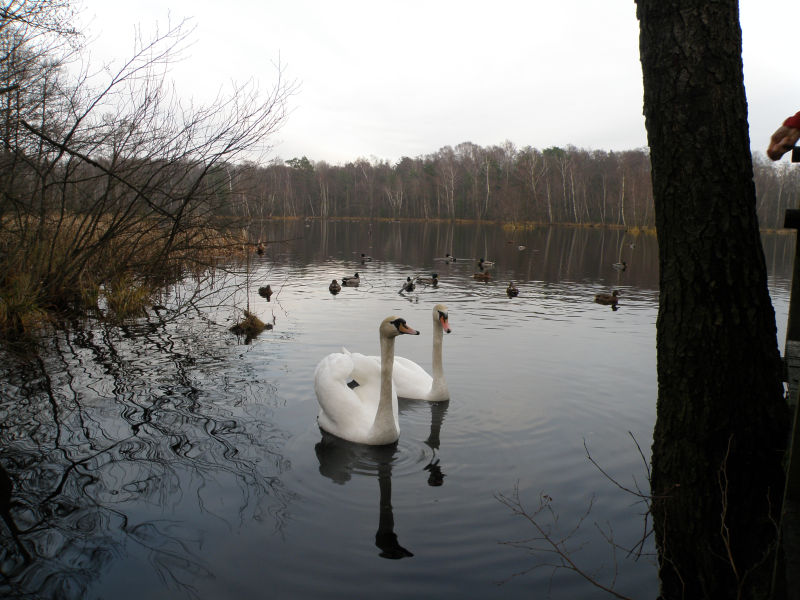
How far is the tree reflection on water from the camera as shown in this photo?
3.80 metres

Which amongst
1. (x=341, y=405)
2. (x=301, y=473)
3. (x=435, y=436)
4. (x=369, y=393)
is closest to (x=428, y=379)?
(x=369, y=393)

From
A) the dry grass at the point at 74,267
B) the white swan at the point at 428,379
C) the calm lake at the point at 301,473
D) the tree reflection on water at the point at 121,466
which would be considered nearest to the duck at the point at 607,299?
the calm lake at the point at 301,473

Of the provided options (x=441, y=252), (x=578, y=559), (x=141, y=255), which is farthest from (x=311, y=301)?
(x=441, y=252)

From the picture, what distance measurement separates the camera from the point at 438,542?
4.18 m

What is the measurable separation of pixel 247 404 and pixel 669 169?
18.1ft

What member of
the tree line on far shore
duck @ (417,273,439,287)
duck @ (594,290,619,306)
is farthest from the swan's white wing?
the tree line on far shore

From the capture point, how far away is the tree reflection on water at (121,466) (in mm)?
3805

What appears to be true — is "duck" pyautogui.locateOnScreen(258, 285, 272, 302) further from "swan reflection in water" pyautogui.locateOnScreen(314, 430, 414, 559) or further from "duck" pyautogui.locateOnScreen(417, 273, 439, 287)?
"swan reflection in water" pyautogui.locateOnScreen(314, 430, 414, 559)

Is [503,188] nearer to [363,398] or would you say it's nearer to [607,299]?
[607,299]

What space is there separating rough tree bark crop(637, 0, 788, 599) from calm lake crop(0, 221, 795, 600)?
957mm

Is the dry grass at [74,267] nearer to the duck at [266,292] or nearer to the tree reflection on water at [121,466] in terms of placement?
the tree reflection on water at [121,466]

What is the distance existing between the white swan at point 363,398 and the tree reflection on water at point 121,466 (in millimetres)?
623

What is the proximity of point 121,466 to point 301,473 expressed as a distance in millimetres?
1559

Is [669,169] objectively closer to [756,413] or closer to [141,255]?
[756,413]
